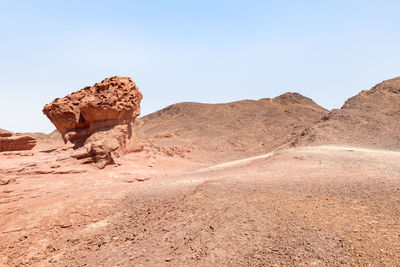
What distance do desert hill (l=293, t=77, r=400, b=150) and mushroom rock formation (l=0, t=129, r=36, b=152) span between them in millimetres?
16713

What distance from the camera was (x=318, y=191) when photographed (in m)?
4.68

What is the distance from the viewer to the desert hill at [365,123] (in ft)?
46.2

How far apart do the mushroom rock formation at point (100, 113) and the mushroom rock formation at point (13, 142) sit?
11.7 feet

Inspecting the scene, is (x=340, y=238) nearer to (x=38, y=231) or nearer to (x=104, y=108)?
(x=38, y=231)

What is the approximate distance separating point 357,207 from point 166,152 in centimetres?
1422

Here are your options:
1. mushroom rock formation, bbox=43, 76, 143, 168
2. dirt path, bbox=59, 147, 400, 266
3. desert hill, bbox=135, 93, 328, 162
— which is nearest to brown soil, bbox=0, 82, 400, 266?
dirt path, bbox=59, 147, 400, 266

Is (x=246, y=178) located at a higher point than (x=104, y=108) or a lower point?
lower

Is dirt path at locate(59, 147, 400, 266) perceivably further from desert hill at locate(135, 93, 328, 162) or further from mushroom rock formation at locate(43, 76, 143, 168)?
desert hill at locate(135, 93, 328, 162)

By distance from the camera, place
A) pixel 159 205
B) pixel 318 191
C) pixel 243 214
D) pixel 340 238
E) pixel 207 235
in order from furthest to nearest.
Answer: pixel 159 205
pixel 318 191
pixel 243 214
pixel 207 235
pixel 340 238

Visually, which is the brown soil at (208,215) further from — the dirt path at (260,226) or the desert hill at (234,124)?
the desert hill at (234,124)

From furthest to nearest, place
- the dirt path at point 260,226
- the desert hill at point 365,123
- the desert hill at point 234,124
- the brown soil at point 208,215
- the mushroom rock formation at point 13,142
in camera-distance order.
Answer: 1. the desert hill at point 234,124
2. the mushroom rock formation at point 13,142
3. the desert hill at point 365,123
4. the brown soil at point 208,215
5. the dirt path at point 260,226

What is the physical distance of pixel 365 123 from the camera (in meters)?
17.0

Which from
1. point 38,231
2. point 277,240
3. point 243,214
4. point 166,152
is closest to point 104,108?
point 166,152

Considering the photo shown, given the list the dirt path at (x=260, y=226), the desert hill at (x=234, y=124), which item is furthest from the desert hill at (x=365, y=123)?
the dirt path at (x=260, y=226)
